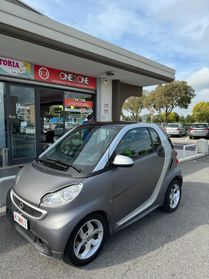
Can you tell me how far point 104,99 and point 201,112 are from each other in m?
44.7

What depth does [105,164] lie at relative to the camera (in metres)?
2.57

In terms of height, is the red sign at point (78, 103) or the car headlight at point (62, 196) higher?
the red sign at point (78, 103)

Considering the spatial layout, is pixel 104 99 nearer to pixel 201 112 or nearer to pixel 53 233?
pixel 53 233

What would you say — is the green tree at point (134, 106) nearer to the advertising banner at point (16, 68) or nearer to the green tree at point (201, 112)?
the green tree at point (201, 112)

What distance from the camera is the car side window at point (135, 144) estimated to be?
2905 mm

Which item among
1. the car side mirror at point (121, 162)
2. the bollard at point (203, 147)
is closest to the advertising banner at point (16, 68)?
the car side mirror at point (121, 162)

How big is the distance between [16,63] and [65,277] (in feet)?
19.7

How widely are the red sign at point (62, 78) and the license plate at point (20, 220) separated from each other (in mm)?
5396

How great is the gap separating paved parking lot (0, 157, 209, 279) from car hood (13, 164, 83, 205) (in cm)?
71

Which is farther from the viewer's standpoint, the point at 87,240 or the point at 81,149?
the point at 81,149

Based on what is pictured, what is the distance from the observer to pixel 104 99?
29.8 ft

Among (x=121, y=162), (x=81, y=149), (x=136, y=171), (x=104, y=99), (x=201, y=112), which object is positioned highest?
(x=201, y=112)

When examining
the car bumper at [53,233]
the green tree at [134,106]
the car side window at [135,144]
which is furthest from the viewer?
the green tree at [134,106]

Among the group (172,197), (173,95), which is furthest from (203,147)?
(173,95)
